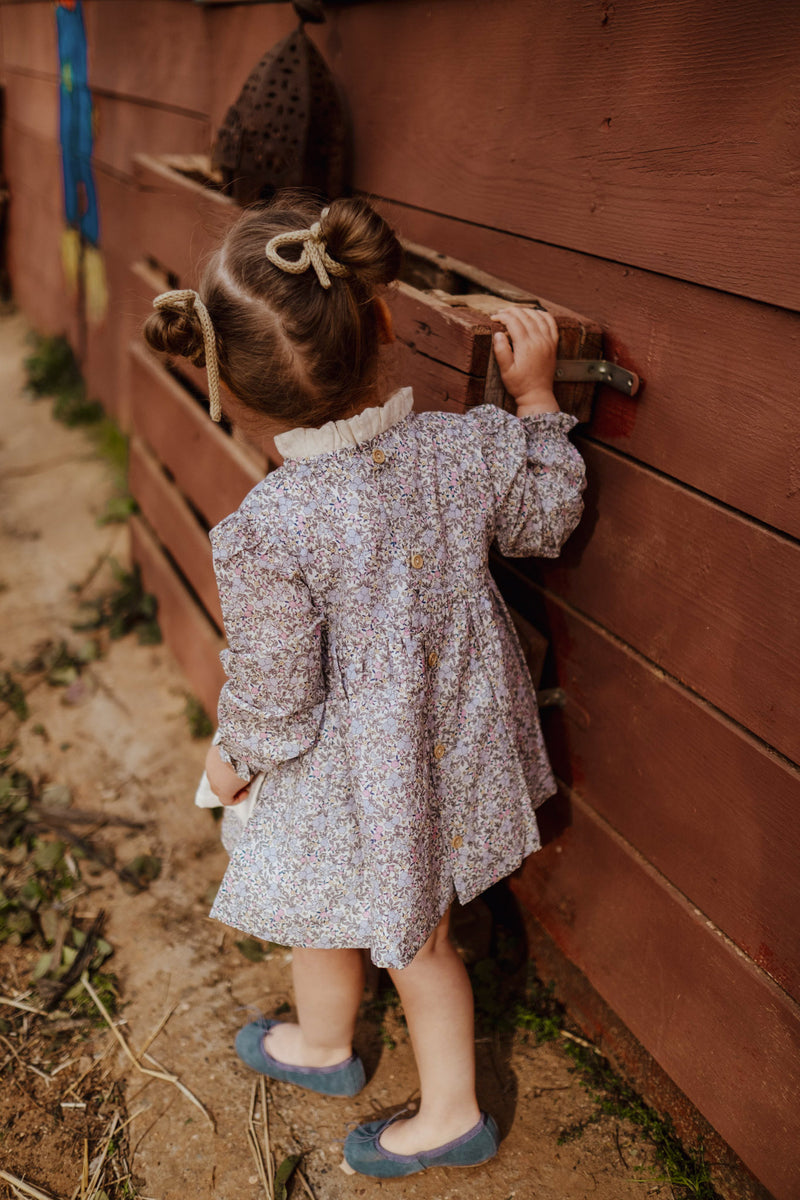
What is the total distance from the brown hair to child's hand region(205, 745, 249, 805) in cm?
55

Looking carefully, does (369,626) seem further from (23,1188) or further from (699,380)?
(23,1188)

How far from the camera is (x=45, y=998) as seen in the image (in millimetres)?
1957

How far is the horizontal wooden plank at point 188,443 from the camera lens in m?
2.39

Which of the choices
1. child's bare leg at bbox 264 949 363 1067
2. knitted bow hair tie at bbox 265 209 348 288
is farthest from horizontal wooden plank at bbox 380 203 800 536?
child's bare leg at bbox 264 949 363 1067

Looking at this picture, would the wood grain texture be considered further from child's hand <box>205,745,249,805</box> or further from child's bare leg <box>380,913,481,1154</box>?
child's bare leg <box>380,913,481,1154</box>

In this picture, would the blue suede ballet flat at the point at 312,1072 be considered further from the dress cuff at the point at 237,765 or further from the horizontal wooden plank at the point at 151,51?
the horizontal wooden plank at the point at 151,51

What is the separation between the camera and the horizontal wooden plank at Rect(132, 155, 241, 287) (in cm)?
225

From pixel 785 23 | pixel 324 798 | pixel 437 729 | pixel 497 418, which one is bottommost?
pixel 324 798

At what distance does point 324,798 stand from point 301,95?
152 cm

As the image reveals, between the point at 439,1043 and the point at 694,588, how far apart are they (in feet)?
2.79

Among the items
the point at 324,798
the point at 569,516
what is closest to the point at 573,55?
the point at 569,516

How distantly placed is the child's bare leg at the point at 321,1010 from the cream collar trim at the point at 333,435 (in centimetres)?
88

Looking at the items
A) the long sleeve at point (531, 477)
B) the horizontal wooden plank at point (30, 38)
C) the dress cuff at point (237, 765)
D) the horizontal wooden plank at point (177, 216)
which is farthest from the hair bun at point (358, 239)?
the horizontal wooden plank at point (30, 38)

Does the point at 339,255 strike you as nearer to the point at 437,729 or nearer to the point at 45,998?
the point at 437,729
